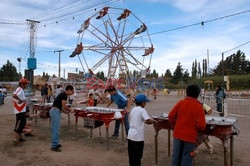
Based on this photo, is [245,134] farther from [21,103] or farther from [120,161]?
[21,103]

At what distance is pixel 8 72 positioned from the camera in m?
68.1

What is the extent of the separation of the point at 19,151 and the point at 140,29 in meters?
16.0

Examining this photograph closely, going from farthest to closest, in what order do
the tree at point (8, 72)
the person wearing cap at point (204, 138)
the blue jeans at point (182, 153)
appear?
the tree at point (8, 72) < the person wearing cap at point (204, 138) < the blue jeans at point (182, 153)

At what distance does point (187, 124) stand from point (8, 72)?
236 ft

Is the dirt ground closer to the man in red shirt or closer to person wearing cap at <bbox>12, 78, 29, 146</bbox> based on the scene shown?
person wearing cap at <bbox>12, 78, 29, 146</bbox>

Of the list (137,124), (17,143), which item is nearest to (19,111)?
(17,143)

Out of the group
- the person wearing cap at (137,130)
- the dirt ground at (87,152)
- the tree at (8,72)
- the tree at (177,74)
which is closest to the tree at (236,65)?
the tree at (177,74)

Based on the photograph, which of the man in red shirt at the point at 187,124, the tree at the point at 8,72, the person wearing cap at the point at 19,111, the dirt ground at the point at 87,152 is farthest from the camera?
the tree at the point at 8,72

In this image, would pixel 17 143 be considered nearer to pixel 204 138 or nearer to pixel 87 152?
pixel 87 152

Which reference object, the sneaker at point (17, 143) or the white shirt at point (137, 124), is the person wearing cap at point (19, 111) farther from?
the white shirt at point (137, 124)

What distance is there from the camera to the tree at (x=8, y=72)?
66981mm

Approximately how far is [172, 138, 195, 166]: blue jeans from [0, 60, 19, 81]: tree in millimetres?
69253

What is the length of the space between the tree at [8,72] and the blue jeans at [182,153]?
69.3 metres

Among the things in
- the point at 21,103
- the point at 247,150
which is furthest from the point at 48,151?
the point at 247,150
